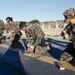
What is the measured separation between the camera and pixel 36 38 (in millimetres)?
9500

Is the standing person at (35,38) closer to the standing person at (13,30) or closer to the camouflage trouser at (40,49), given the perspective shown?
the camouflage trouser at (40,49)

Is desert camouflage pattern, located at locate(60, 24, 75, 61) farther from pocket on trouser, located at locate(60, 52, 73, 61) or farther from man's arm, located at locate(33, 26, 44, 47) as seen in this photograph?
man's arm, located at locate(33, 26, 44, 47)

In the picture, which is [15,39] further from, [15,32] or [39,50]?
[39,50]

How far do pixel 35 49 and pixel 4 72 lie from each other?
3.41 meters

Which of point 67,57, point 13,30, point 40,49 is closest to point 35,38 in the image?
point 40,49

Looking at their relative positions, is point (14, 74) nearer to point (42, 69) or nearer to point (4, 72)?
point (4, 72)

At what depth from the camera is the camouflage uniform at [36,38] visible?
9.38 meters

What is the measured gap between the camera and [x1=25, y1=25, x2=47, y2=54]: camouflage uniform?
30.8 feet

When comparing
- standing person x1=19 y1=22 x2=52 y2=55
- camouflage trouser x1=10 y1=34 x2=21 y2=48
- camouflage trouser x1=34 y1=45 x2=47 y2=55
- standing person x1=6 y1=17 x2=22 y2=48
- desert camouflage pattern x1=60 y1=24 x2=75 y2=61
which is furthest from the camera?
camouflage trouser x1=10 y1=34 x2=21 y2=48

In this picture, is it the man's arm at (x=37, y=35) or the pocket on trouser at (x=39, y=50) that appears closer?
the man's arm at (x=37, y=35)

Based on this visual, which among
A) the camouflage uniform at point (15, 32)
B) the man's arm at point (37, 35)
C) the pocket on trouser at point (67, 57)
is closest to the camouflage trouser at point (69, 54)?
the pocket on trouser at point (67, 57)

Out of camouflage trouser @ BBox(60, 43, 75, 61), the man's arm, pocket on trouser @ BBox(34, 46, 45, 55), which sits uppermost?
the man's arm

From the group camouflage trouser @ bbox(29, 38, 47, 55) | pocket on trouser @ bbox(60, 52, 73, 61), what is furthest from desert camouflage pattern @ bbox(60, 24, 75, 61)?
camouflage trouser @ bbox(29, 38, 47, 55)

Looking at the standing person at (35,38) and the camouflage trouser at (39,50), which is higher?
the standing person at (35,38)
